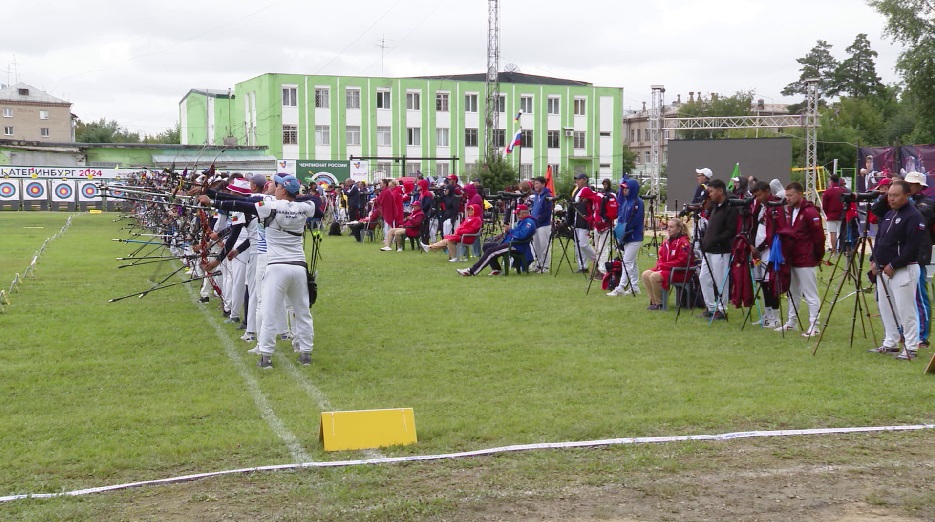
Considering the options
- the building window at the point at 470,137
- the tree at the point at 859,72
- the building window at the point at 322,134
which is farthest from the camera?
the tree at the point at 859,72

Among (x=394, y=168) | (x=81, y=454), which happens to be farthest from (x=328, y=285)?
(x=394, y=168)

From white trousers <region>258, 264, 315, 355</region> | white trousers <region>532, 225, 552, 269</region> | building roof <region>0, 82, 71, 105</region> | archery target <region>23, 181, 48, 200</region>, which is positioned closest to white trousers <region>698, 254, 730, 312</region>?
white trousers <region>258, 264, 315, 355</region>

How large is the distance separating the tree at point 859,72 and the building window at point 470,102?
4096 centimetres

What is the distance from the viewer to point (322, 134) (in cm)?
6650

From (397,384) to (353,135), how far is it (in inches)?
2360

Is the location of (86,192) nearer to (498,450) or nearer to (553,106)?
(553,106)

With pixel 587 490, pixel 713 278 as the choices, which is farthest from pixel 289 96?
pixel 587 490

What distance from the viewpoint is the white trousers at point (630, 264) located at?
14.9 m

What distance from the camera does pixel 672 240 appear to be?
13305 mm

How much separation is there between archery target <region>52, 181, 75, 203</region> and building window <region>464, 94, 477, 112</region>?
2893cm

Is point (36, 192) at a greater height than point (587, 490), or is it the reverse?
point (36, 192)

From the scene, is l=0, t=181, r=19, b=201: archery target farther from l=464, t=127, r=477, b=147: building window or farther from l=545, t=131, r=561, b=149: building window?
l=545, t=131, r=561, b=149: building window

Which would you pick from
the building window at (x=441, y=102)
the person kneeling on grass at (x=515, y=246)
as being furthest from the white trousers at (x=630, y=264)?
the building window at (x=441, y=102)

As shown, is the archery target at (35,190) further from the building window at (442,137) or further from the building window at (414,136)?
the building window at (442,137)
